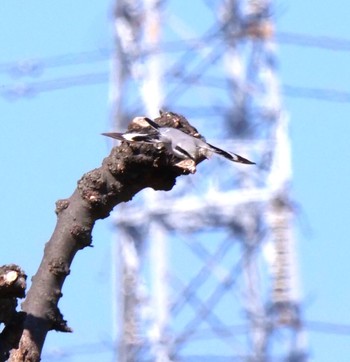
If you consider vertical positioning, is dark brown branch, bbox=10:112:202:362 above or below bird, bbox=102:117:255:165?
below

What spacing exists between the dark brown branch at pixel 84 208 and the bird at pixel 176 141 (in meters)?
0.03

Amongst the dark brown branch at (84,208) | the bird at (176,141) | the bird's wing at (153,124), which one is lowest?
the dark brown branch at (84,208)

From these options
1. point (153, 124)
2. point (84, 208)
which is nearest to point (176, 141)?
point (153, 124)

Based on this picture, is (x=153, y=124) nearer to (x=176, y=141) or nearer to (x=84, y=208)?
(x=176, y=141)

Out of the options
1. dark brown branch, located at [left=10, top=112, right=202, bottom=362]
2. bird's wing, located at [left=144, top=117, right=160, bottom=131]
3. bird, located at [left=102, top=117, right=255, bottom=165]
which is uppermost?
bird's wing, located at [left=144, top=117, right=160, bottom=131]

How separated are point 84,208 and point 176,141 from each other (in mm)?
347

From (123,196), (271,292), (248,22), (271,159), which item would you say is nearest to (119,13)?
(248,22)

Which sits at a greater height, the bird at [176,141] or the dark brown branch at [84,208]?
the bird at [176,141]

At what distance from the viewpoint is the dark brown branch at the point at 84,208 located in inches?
154

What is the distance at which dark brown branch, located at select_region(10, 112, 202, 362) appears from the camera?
3900mm

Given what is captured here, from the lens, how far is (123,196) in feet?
13.2

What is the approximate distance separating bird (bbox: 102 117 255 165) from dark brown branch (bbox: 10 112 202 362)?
3cm

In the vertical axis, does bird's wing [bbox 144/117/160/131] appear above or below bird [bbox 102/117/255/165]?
above

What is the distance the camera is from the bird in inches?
151
